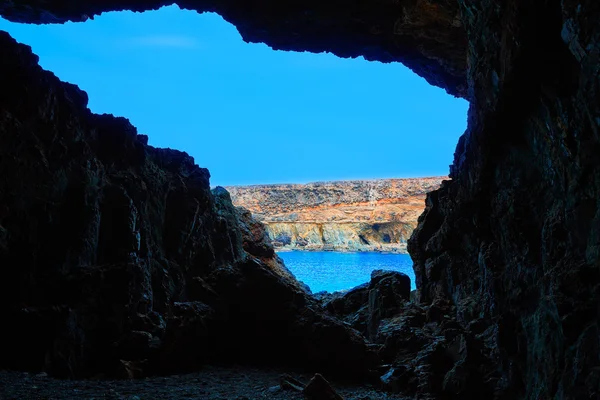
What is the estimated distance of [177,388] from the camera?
26.0 ft

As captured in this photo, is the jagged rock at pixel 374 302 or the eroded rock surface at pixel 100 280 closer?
the eroded rock surface at pixel 100 280

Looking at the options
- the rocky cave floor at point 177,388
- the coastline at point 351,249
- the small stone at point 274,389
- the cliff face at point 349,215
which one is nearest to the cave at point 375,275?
the rocky cave floor at point 177,388

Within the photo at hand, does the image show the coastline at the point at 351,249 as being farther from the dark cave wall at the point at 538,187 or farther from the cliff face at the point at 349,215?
the dark cave wall at the point at 538,187

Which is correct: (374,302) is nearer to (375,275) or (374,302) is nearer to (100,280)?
(375,275)

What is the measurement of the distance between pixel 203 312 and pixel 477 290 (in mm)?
7423

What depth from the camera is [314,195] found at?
75938 mm

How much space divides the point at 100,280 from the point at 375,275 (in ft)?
32.4

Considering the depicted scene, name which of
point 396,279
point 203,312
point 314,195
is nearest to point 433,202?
point 396,279

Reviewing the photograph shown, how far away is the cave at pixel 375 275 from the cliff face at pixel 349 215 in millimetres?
54940

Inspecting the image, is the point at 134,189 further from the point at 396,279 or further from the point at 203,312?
the point at 396,279

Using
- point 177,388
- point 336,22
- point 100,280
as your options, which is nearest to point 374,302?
point 177,388

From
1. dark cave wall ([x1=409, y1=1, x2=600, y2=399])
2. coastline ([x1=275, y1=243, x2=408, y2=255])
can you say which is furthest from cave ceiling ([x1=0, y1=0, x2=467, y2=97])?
coastline ([x1=275, y1=243, x2=408, y2=255])

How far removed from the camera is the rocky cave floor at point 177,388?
6.83 meters

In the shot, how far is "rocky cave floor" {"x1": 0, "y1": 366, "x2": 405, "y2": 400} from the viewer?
683 centimetres
